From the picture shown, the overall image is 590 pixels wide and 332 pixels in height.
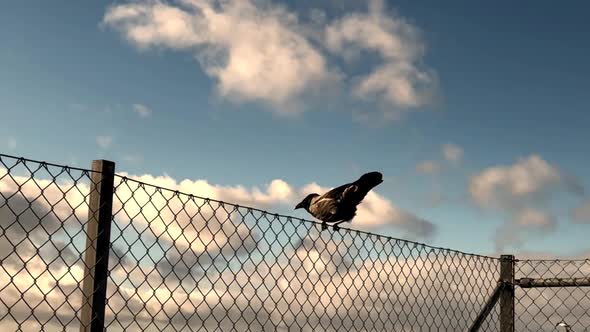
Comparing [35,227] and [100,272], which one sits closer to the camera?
[35,227]

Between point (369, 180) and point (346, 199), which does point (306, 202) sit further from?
point (369, 180)

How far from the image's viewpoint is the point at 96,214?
12.4 feet

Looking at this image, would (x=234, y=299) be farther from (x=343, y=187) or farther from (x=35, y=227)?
(x=343, y=187)

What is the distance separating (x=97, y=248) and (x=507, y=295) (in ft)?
14.2

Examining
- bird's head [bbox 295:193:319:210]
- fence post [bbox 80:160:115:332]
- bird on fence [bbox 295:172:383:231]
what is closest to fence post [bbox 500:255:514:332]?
bird on fence [bbox 295:172:383:231]

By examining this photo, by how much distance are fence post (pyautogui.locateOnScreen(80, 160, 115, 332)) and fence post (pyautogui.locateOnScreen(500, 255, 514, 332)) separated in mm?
4201

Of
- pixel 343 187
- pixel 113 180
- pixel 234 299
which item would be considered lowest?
pixel 234 299

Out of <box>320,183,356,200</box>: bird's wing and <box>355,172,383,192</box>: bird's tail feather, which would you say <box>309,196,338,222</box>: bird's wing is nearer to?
<box>320,183,356,200</box>: bird's wing

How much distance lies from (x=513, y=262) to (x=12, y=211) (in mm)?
4931

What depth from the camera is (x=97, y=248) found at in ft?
12.3

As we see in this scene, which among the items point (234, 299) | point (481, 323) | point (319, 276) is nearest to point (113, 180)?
point (234, 299)

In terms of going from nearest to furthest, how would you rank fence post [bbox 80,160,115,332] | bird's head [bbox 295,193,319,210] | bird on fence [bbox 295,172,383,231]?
fence post [bbox 80,160,115,332], bird on fence [bbox 295,172,383,231], bird's head [bbox 295,193,319,210]

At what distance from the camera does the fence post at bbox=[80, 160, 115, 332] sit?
12.1 ft

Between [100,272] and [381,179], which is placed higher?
[381,179]
